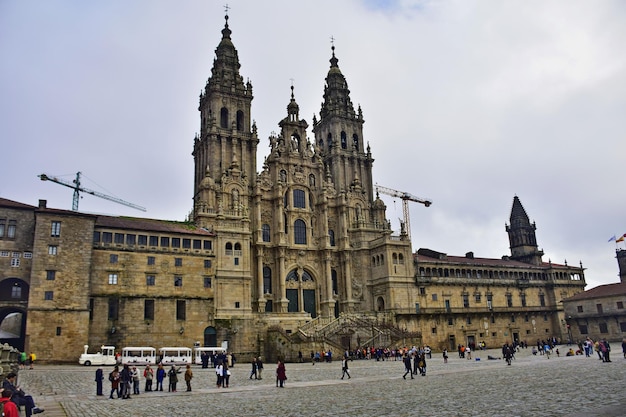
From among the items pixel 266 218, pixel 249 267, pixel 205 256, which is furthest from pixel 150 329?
pixel 266 218

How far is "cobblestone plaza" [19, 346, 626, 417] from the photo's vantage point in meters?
19.5

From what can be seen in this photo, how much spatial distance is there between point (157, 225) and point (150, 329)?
→ 1227 centimetres

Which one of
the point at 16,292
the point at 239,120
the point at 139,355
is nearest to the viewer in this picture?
the point at 139,355

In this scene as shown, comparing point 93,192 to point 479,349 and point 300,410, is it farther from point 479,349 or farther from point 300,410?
point 300,410

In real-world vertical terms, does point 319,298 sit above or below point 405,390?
above

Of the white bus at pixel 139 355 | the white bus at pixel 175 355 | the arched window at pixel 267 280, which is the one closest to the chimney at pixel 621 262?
the arched window at pixel 267 280

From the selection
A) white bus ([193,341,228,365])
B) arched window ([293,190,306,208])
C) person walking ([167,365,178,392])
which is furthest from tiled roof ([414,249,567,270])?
person walking ([167,365,178,392])

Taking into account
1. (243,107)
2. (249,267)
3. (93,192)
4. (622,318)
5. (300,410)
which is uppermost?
(243,107)

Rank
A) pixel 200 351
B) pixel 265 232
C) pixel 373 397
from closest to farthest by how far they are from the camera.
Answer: pixel 373 397, pixel 200 351, pixel 265 232

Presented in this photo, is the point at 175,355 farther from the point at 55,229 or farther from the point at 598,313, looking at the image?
the point at 598,313

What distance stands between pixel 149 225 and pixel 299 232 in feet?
77.9

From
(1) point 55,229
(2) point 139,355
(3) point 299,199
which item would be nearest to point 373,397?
(2) point 139,355

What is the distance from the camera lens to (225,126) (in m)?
78.8

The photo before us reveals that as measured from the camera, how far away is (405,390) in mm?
27266
